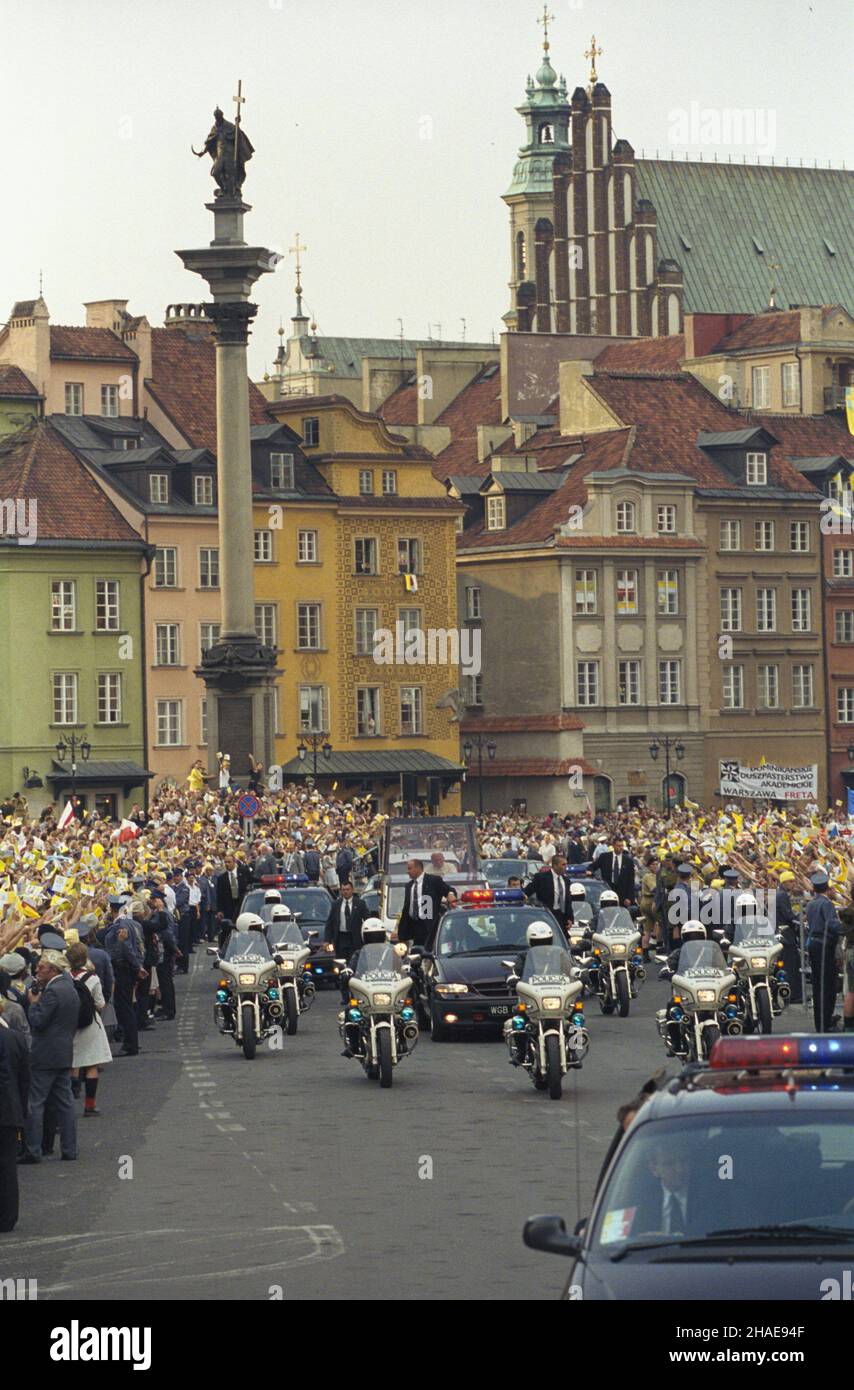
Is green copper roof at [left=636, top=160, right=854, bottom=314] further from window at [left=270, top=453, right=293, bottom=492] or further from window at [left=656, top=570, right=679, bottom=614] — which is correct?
window at [left=270, top=453, right=293, bottom=492]

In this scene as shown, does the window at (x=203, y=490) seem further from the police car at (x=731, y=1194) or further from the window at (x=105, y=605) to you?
the police car at (x=731, y=1194)

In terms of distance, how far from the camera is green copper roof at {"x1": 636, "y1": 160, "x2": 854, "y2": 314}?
12238 centimetres

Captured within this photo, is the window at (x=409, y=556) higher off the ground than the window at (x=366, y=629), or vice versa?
the window at (x=409, y=556)

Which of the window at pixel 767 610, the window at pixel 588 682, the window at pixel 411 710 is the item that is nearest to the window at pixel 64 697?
the window at pixel 411 710

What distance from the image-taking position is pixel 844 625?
108 metres

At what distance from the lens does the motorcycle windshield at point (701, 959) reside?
27.2 m

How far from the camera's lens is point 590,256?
12094 centimetres

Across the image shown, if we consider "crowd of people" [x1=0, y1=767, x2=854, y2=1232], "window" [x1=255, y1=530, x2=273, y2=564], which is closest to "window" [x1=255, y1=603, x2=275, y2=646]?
"window" [x1=255, y1=530, x2=273, y2=564]

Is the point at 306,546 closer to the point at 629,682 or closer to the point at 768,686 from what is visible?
the point at 629,682

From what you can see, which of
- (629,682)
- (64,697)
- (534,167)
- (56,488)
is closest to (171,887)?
(64,697)

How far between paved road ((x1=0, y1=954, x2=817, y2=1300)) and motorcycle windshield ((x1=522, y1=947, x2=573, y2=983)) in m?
0.94

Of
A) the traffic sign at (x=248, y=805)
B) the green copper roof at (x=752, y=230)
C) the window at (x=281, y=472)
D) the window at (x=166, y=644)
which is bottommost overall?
the traffic sign at (x=248, y=805)

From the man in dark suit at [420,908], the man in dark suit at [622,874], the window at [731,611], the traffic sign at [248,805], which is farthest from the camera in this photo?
the window at [731,611]

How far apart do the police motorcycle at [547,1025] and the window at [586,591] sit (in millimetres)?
74977
